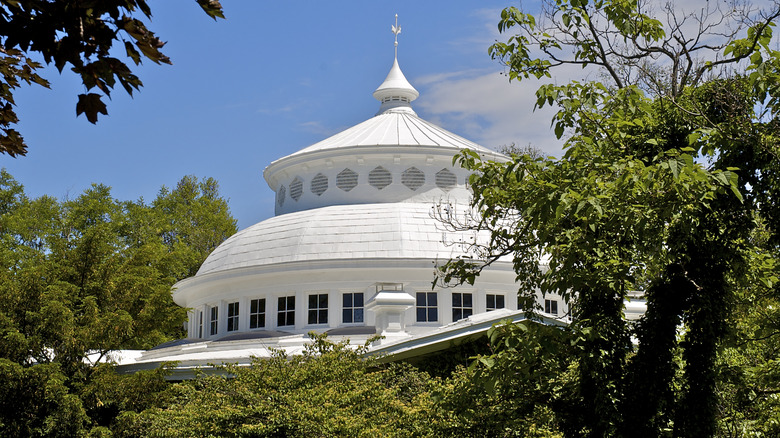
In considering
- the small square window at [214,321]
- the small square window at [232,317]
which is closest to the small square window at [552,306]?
the small square window at [232,317]

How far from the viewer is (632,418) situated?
42.3 feet

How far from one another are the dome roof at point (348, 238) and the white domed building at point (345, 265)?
0.05 m

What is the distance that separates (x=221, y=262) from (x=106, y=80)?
3271cm

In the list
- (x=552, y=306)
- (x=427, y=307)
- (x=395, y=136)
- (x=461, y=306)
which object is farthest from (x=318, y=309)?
(x=395, y=136)

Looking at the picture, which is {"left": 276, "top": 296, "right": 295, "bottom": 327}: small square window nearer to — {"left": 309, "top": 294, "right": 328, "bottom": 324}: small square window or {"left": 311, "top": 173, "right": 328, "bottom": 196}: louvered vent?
{"left": 309, "top": 294, "right": 328, "bottom": 324}: small square window

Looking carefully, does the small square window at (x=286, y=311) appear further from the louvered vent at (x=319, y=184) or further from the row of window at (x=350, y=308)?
the louvered vent at (x=319, y=184)

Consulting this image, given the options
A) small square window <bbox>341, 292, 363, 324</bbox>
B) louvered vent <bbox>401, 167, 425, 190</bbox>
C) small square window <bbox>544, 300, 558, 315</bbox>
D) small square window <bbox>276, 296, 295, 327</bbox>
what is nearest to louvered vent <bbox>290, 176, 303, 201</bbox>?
louvered vent <bbox>401, 167, 425, 190</bbox>

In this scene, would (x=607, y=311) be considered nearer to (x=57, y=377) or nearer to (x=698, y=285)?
(x=698, y=285)

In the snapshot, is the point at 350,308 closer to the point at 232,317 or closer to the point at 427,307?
Result: the point at 427,307

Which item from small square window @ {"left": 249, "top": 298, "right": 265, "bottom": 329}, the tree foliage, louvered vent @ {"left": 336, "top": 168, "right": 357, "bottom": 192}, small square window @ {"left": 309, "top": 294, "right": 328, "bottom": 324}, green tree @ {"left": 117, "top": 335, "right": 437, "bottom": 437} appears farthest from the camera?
louvered vent @ {"left": 336, "top": 168, "right": 357, "bottom": 192}

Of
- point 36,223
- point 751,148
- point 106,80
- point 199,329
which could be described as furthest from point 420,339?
point 36,223

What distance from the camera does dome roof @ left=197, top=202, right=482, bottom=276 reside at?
114 ft

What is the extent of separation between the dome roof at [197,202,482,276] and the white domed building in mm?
50

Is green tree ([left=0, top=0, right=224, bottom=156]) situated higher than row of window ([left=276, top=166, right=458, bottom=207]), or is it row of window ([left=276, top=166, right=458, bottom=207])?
row of window ([left=276, top=166, right=458, bottom=207])
